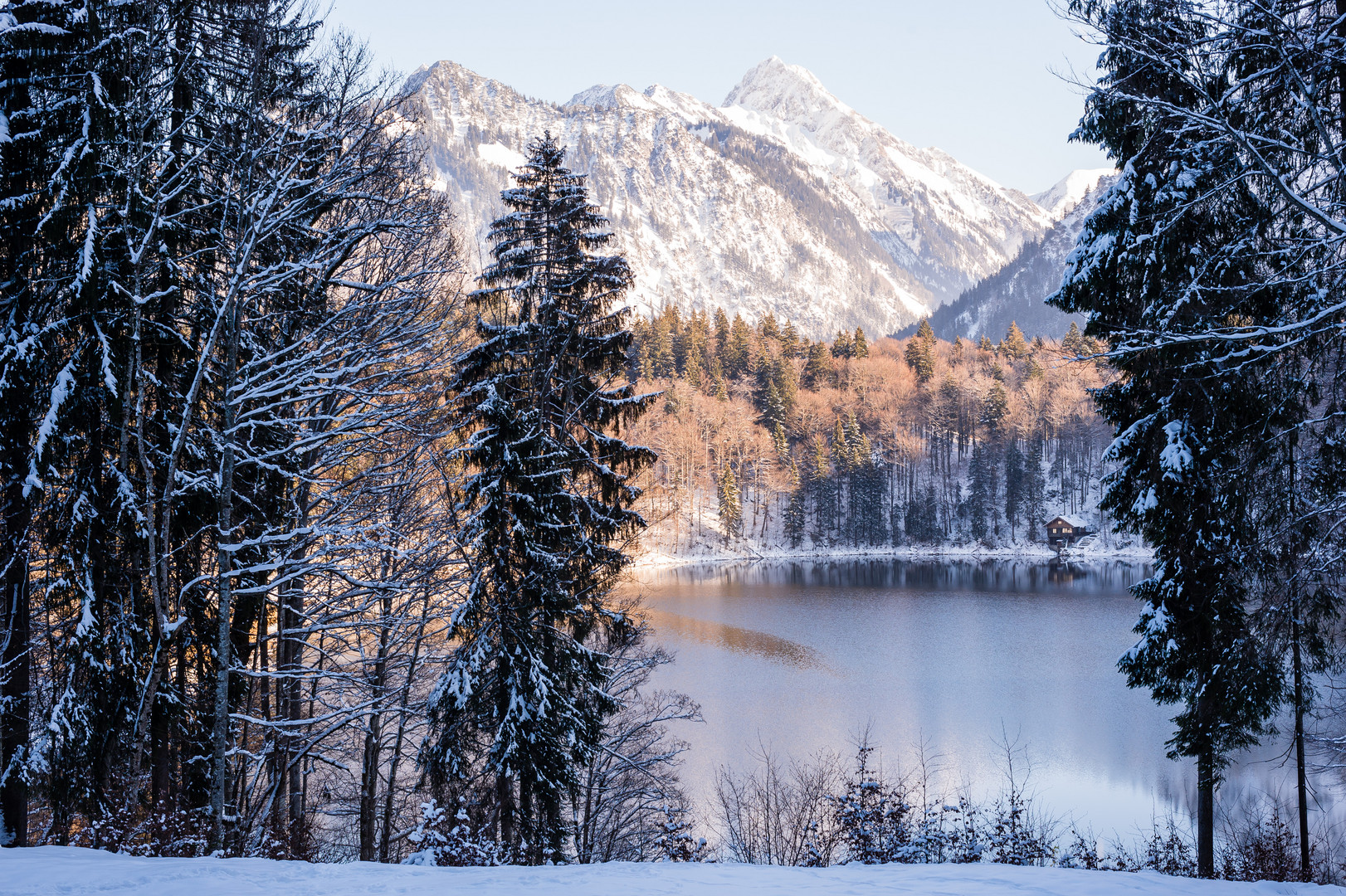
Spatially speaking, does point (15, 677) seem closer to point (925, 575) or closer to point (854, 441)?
point (925, 575)

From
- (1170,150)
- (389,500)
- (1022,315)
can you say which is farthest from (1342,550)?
(1022,315)

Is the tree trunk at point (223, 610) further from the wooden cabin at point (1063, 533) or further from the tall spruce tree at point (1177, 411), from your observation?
the wooden cabin at point (1063, 533)

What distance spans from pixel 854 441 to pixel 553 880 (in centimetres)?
7040

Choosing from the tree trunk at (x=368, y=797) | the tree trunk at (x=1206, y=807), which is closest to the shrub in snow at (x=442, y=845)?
the tree trunk at (x=368, y=797)

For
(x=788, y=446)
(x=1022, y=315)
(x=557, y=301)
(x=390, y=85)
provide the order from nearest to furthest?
(x=390, y=85), (x=557, y=301), (x=788, y=446), (x=1022, y=315)

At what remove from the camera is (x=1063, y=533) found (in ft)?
228

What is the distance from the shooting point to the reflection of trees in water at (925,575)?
5225 centimetres

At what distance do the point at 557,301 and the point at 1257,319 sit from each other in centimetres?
900

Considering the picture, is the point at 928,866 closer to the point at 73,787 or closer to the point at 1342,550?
the point at 1342,550

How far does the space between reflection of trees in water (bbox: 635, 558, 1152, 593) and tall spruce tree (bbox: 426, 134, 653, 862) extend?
42.1m

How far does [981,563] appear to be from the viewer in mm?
66062

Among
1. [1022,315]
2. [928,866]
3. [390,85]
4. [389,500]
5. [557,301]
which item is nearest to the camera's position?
[928,866]

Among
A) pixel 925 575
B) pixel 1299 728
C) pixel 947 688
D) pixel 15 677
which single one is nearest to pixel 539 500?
pixel 15 677

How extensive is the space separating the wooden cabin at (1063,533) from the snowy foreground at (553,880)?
69.3 meters
